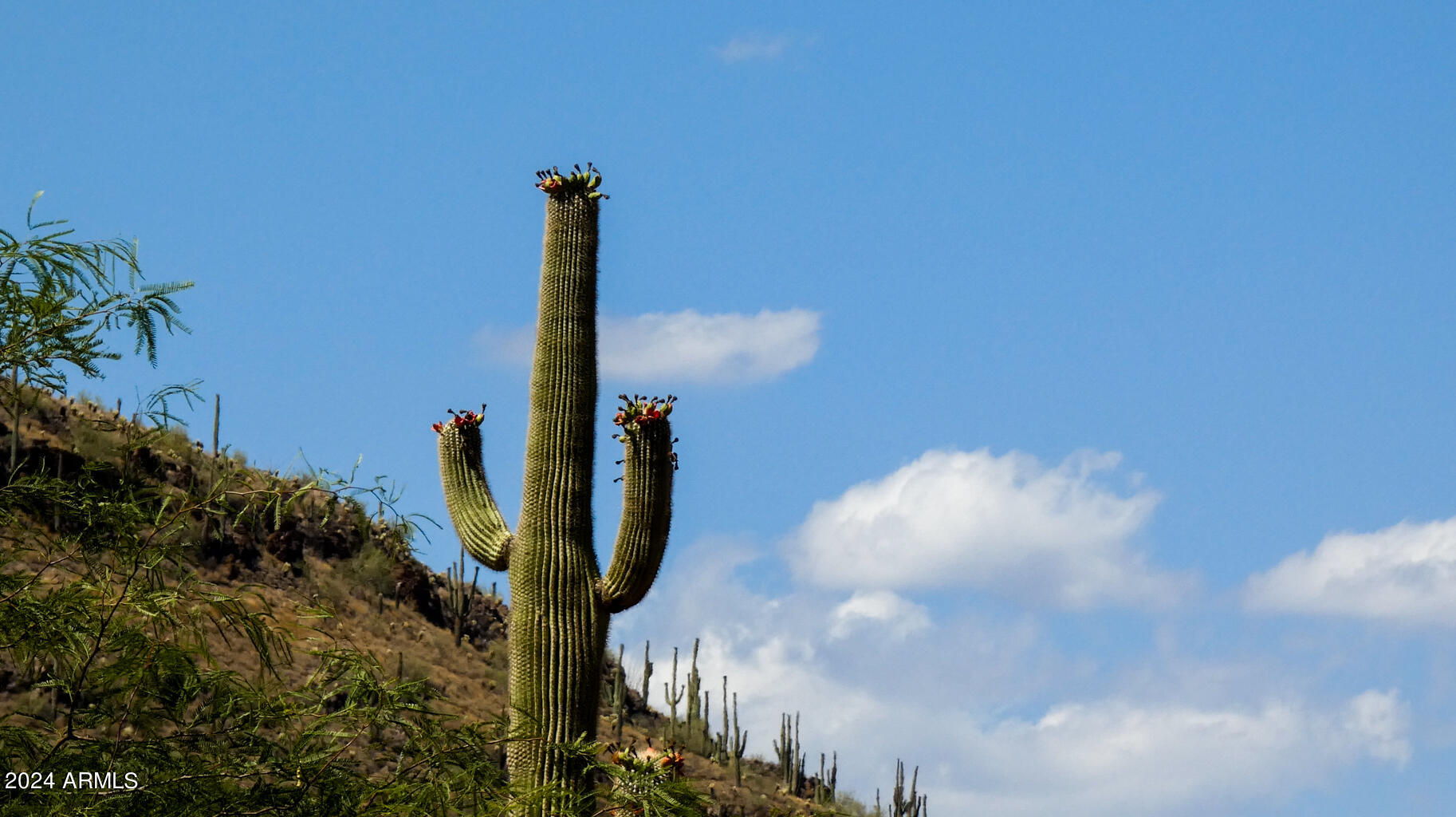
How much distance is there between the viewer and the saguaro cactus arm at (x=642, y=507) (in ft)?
37.1

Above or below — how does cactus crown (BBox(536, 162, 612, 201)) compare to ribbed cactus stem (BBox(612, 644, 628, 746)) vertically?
above

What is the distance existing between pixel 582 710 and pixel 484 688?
53.2 feet

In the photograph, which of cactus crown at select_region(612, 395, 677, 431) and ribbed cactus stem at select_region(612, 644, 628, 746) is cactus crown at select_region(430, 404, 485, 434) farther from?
ribbed cactus stem at select_region(612, 644, 628, 746)

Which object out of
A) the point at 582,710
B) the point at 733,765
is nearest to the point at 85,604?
the point at 582,710

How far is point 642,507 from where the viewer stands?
11.3 metres

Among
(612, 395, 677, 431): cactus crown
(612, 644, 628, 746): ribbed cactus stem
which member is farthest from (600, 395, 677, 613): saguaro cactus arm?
(612, 644, 628, 746): ribbed cactus stem

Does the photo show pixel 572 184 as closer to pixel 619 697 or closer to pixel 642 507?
pixel 642 507

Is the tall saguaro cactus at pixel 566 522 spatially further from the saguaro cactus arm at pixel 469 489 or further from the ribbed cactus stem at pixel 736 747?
the ribbed cactus stem at pixel 736 747

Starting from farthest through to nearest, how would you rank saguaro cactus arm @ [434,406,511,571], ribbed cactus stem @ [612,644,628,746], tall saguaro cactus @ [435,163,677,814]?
ribbed cactus stem @ [612,644,628,746] → saguaro cactus arm @ [434,406,511,571] → tall saguaro cactus @ [435,163,677,814]

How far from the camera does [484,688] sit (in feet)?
88.1

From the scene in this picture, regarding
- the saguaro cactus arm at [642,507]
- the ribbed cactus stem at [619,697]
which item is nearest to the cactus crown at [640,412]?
the saguaro cactus arm at [642,507]

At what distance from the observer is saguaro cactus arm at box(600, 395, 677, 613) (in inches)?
445

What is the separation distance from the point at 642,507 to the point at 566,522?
24.6 inches

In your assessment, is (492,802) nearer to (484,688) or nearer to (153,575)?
(153,575)
